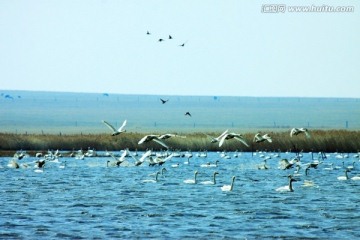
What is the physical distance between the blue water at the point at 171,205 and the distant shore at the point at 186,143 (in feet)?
37.4

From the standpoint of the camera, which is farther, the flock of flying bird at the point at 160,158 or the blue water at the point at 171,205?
the flock of flying bird at the point at 160,158

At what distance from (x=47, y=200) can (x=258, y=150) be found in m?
32.8

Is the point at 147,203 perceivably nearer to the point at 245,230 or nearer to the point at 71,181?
the point at 245,230

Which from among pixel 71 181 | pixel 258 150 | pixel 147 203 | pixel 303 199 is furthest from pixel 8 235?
pixel 258 150

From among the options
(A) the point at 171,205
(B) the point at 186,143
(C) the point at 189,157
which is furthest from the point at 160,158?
(A) the point at 171,205

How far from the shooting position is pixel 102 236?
25484mm

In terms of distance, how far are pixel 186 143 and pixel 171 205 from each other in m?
33.9

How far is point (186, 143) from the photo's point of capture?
67500mm

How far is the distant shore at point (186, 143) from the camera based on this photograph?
61938 millimetres

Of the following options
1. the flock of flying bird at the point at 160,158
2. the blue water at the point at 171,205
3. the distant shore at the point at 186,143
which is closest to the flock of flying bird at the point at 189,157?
the flock of flying bird at the point at 160,158

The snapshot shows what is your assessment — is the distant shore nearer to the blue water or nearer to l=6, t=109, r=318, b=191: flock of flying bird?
l=6, t=109, r=318, b=191: flock of flying bird

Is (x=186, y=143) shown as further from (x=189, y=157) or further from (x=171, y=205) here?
(x=171, y=205)

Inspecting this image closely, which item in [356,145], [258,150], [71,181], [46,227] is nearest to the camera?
[46,227]

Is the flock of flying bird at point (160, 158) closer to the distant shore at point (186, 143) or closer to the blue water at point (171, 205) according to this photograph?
the blue water at point (171, 205)
